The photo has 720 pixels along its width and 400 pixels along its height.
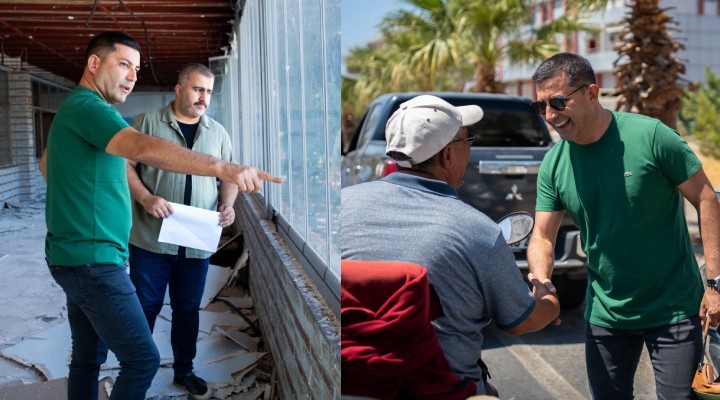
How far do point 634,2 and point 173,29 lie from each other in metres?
6.20

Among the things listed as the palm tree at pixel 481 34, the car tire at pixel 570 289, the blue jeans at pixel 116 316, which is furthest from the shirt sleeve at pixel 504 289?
the palm tree at pixel 481 34

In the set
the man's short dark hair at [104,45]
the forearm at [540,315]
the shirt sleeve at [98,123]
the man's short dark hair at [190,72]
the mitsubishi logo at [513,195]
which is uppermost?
the man's short dark hair at [104,45]

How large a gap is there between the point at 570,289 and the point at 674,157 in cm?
404

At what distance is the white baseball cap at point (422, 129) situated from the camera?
196 cm

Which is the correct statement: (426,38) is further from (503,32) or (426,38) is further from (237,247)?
(237,247)

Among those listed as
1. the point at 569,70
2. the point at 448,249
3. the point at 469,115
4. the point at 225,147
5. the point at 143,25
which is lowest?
the point at 448,249

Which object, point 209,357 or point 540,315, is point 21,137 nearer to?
point 209,357

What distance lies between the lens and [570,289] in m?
6.54

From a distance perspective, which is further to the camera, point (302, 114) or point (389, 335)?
point (302, 114)

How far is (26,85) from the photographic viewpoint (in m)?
16.8

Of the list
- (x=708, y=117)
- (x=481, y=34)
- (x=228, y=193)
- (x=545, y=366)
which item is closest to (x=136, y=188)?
(x=228, y=193)

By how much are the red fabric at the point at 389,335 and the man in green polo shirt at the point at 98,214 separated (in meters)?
1.46

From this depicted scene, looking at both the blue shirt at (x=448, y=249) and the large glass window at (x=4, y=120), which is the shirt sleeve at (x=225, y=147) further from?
the large glass window at (x=4, y=120)

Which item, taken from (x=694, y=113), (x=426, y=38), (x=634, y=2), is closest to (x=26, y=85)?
(x=426, y=38)
